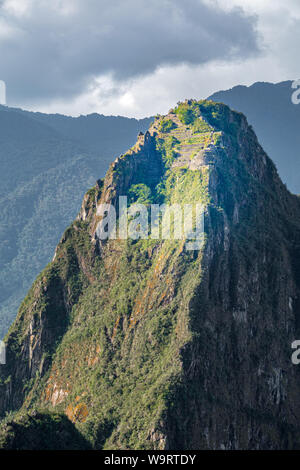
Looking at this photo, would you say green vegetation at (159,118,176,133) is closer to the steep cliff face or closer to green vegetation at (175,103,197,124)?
the steep cliff face

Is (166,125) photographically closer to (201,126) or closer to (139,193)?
(201,126)

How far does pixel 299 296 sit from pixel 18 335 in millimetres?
46112

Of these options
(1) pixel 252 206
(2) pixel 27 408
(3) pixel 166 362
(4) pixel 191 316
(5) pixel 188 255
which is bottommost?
(2) pixel 27 408

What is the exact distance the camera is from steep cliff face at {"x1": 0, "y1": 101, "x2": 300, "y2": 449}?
290ft

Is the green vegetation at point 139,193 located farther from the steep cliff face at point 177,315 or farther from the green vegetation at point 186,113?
the green vegetation at point 186,113

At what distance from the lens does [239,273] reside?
338 feet

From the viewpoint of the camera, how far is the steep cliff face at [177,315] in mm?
88312

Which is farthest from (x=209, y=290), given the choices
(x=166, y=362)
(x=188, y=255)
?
(x=166, y=362)

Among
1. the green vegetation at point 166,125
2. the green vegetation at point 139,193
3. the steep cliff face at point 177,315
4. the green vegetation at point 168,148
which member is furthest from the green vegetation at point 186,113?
the green vegetation at point 139,193

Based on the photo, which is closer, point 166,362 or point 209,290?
point 166,362

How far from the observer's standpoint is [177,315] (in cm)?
9512

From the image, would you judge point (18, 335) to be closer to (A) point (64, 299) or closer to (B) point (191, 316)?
(A) point (64, 299)

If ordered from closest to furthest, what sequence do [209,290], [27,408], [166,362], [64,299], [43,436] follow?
[43,436] < [166,362] < [209,290] < [27,408] < [64,299]

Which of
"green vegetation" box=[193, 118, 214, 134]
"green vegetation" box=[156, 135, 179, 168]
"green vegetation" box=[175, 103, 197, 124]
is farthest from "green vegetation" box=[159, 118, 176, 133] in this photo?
"green vegetation" box=[193, 118, 214, 134]
